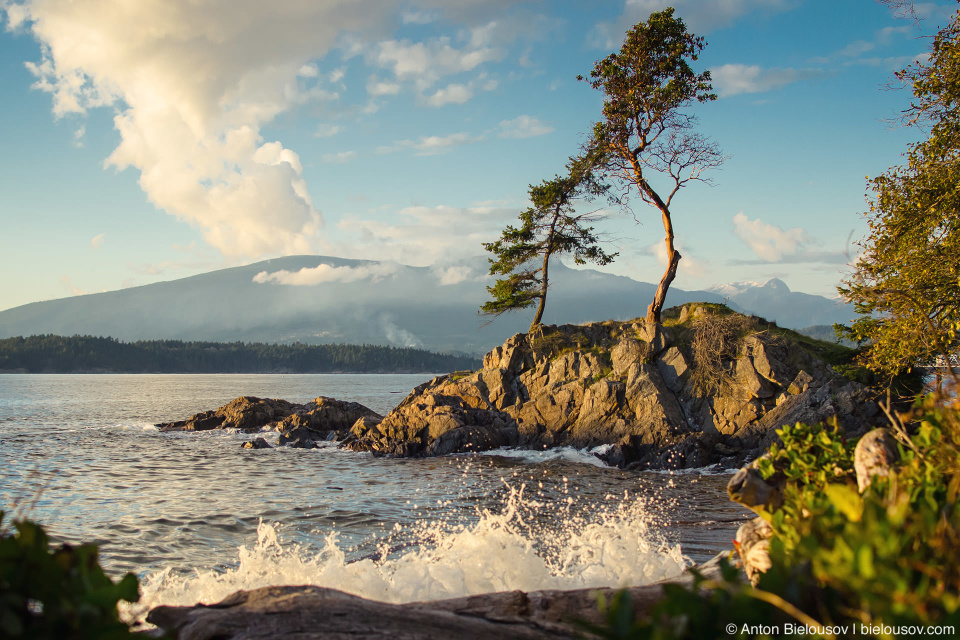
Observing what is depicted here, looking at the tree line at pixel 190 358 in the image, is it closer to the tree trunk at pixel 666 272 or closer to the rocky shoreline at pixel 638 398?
the rocky shoreline at pixel 638 398

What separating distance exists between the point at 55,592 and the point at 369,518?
13.2 metres

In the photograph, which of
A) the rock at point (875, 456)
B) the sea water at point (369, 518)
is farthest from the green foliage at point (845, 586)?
the sea water at point (369, 518)

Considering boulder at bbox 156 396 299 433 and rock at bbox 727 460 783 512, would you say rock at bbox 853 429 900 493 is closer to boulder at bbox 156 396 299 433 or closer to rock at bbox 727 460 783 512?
rock at bbox 727 460 783 512

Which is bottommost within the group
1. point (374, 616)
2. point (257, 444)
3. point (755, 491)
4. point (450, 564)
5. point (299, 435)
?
point (257, 444)

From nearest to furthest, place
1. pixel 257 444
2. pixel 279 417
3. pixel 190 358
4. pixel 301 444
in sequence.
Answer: pixel 257 444 → pixel 301 444 → pixel 279 417 → pixel 190 358

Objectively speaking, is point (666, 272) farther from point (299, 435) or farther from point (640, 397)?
point (299, 435)

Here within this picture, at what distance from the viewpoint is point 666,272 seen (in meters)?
28.0

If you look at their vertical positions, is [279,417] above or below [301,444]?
above

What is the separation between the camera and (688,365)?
2627 centimetres

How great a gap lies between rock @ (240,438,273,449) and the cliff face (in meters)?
4.30

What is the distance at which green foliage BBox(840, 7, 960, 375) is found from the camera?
1332cm

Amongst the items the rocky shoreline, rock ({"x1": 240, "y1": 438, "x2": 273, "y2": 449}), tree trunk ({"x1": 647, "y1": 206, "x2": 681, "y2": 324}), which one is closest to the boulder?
the rocky shoreline

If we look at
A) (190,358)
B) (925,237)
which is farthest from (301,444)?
(190,358)

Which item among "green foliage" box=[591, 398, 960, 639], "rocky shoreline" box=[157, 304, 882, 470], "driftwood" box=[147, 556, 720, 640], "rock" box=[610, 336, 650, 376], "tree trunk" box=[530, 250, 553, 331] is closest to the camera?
"green foliage" box=[591, 398, 960, 639]
